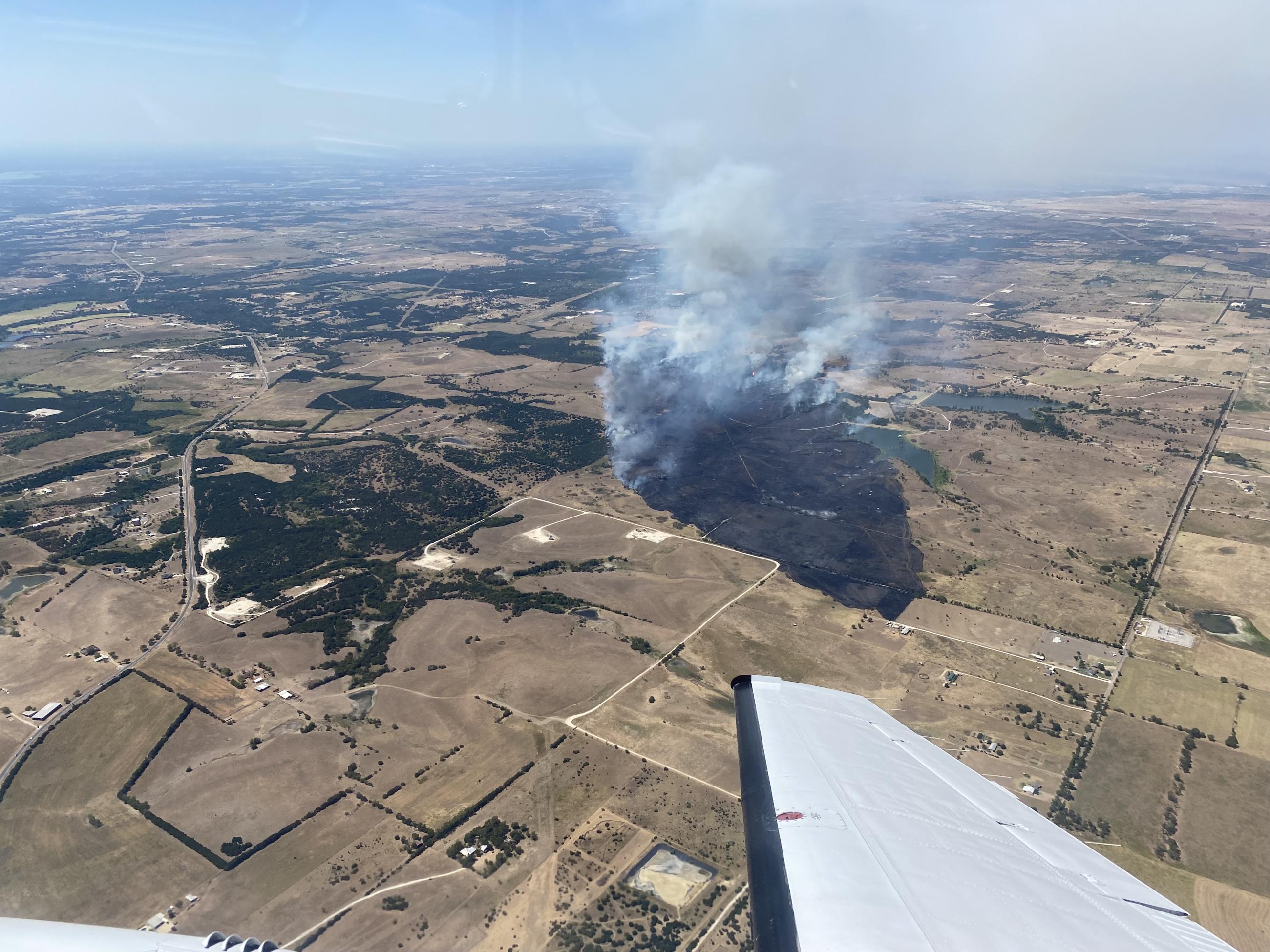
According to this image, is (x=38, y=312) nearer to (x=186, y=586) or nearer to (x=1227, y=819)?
(x=186, y=586)

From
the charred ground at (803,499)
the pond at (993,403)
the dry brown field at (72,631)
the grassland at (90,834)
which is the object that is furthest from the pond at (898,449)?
the dry brown field at (72,631)

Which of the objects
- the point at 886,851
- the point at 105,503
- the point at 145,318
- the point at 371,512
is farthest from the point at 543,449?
the point at 145,318

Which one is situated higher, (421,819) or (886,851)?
(886,851)

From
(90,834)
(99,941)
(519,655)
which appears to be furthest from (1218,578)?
(90,834)

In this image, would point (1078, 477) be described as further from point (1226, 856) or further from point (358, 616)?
point (358, 616)

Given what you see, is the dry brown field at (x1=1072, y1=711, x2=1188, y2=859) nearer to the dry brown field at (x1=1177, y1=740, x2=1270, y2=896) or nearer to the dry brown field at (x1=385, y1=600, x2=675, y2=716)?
the dry brown field at (x1=1177, y1=740, x2=1270, y2=896)

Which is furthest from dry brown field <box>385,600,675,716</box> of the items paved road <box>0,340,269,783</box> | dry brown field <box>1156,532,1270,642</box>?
dry brown field <box>1156,532,1270,642</box>

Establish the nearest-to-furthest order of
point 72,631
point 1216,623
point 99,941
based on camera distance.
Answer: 1. point 99,941
2. point 1216,623
3. point 72,631
